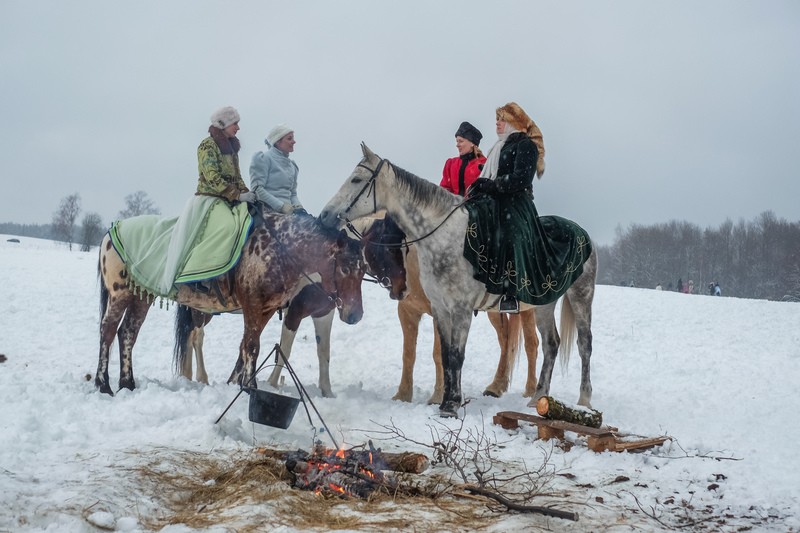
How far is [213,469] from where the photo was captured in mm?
4531

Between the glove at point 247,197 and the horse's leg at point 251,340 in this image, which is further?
the glove at point 247,197

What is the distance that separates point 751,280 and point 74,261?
56.6m

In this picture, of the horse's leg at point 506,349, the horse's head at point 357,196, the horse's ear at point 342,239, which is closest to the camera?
the horse's head at point 357,196

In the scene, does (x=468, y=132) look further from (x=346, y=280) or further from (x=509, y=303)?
(x=346, y=280)

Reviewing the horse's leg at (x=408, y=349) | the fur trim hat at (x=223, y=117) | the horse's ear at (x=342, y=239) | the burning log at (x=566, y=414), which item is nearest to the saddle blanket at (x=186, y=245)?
the fur trim hat at (x=223, y=117)

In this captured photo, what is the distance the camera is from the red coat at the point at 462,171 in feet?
28.0

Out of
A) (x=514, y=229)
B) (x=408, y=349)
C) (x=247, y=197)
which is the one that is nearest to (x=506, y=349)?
(x=408, y=349)

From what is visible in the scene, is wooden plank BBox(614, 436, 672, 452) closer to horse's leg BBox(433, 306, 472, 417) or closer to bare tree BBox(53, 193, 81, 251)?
horse's leg BBox(433, 306, 472, 417)

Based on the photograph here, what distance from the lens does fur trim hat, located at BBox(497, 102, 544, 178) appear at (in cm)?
737

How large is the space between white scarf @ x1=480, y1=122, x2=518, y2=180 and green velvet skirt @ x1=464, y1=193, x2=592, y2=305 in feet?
1.13

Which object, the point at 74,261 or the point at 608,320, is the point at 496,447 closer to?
the point at 608,320

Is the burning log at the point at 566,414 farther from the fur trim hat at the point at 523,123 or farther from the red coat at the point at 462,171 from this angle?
the red coat at the point at 462,171

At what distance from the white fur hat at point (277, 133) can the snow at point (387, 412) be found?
119 inches

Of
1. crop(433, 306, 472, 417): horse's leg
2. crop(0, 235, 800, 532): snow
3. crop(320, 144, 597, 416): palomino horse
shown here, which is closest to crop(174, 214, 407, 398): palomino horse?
crop(320, 144, 597, 416): palomino horse
